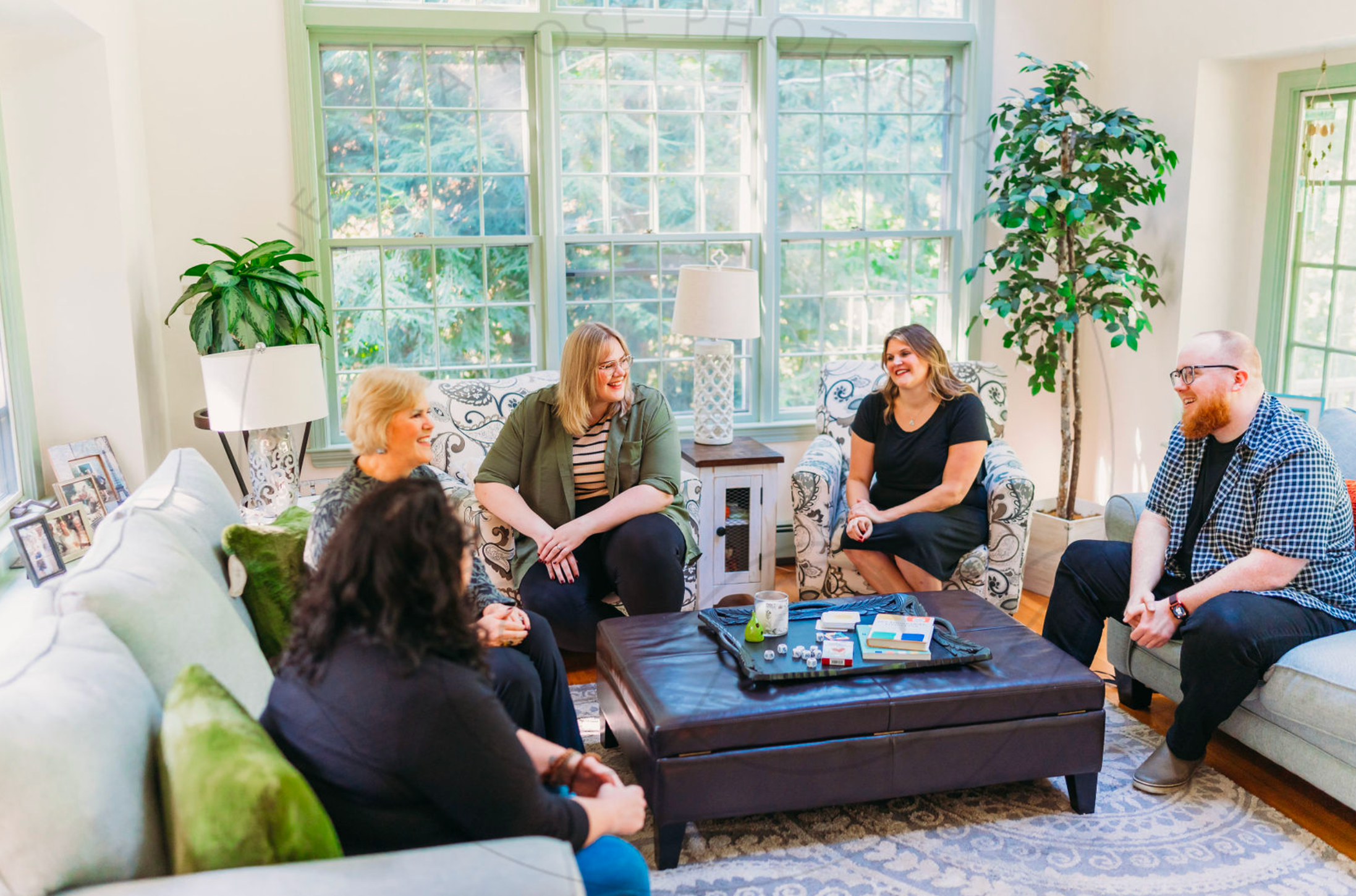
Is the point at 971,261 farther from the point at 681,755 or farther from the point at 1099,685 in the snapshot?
the point at 681,755

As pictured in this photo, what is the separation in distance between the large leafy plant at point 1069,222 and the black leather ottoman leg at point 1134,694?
125 cm

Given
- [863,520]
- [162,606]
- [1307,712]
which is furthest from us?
[863,520]

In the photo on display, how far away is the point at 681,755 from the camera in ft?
7.97

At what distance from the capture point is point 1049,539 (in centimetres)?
439

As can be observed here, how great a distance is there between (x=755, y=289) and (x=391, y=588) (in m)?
2.82

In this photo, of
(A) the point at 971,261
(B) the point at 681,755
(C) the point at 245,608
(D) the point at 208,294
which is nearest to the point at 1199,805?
(B) the point at 681,755

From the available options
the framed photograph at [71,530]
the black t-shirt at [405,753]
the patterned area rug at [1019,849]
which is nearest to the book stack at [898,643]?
the patterned area rug at [1019,849]

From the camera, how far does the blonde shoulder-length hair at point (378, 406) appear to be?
235 centimetres

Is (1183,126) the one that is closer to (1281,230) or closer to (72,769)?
(1281,230)

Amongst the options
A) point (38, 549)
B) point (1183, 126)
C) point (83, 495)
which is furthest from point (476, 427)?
point (1183, 126)

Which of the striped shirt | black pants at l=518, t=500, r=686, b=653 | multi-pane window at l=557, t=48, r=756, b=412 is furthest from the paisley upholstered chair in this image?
multi-pane window at l=557, t=48, r=756, b=412

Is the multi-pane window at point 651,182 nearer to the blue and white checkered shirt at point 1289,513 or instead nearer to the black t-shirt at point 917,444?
the black t-shirt at point 917,444

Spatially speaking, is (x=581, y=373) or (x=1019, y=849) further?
(x=581, y=373)

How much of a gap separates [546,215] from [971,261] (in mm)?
1851
